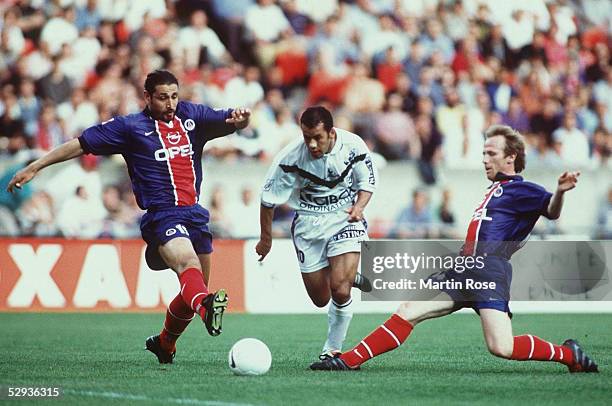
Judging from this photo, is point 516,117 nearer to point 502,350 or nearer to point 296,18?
point 296,18

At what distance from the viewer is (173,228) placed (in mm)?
8773

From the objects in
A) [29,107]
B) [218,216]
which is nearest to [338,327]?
[218,216]

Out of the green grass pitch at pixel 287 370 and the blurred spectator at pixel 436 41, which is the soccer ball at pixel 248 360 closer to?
the green grass pitch at pixel 287 370

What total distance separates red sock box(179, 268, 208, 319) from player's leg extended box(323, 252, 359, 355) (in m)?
1.13

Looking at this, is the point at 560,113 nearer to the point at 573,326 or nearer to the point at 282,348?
the point at 573,326

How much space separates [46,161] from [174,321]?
1.60 meters

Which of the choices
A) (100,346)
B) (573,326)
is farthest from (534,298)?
(100,346)

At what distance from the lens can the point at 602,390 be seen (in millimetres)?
7219

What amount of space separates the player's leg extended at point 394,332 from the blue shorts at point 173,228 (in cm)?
137

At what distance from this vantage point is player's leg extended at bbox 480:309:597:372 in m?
8.04

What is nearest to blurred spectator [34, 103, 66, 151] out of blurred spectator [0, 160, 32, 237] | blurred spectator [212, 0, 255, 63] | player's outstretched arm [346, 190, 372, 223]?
blurred spectator [0, 160, 32, 237]

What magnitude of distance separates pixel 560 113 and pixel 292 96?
14.8 feet

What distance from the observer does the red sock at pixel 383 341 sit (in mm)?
8359

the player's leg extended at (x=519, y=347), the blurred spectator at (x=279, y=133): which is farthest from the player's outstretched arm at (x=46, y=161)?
the blurred spectator at (x=279, y=133)
